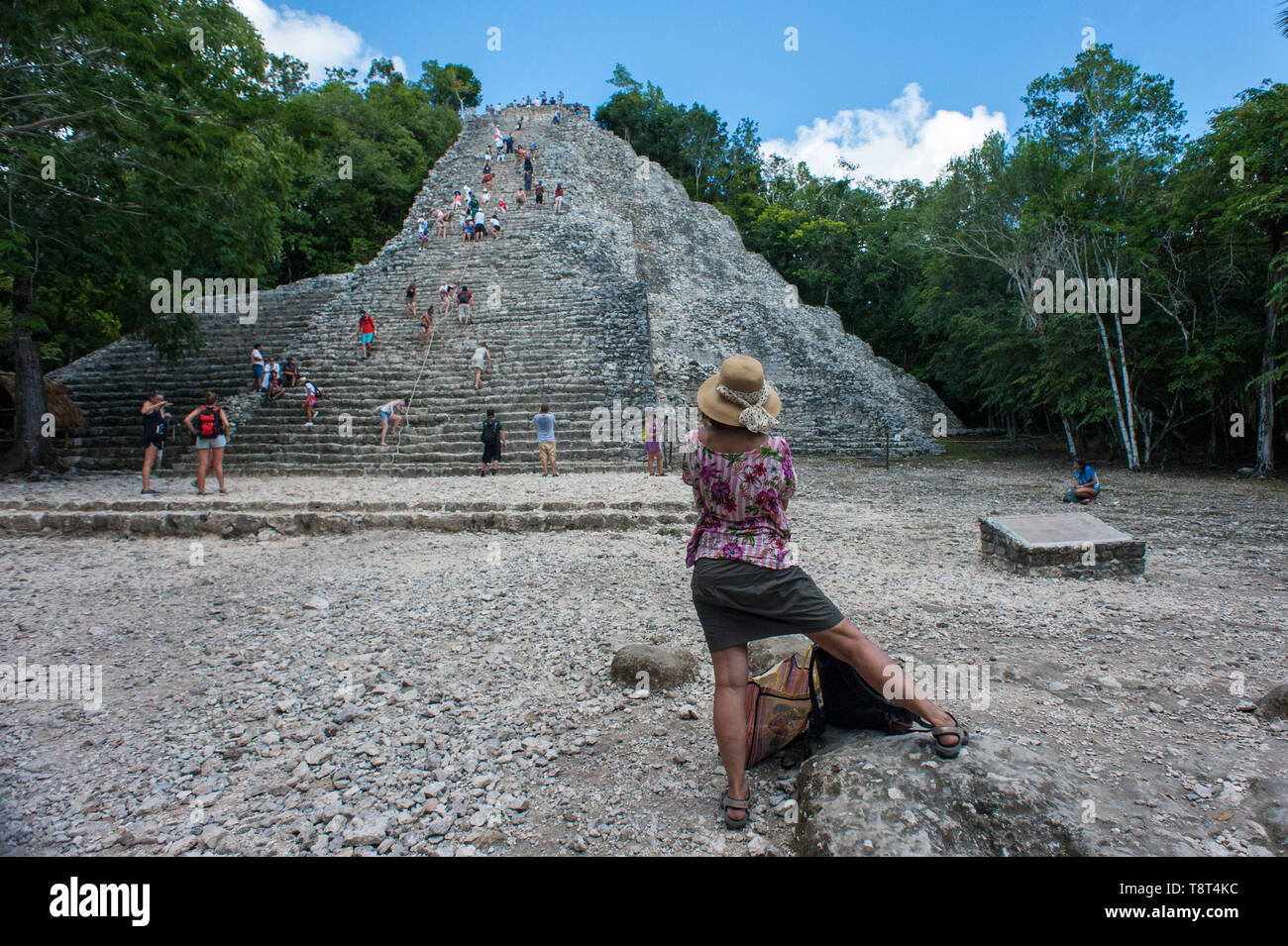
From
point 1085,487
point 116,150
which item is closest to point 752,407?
point 1085,487

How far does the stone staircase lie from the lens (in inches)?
468

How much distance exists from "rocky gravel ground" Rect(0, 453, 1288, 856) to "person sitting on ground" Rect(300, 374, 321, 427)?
533 centimetres

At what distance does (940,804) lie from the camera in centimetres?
203

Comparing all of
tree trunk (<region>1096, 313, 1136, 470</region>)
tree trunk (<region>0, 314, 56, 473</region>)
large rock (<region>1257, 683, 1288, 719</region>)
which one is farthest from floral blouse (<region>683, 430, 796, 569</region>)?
tree trunk (<region>1096, 313, 1136, 470</region>)

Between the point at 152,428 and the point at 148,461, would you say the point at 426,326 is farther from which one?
the point at 148,461

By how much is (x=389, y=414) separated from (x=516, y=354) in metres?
3.35

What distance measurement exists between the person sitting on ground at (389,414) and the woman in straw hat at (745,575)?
410 inches

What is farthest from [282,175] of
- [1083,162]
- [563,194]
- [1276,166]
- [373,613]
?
[1083,162]

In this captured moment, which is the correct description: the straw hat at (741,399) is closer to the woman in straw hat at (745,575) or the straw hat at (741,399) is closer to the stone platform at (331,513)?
the woman in straw hat at (745,575)

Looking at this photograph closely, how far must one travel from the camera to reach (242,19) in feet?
34.7

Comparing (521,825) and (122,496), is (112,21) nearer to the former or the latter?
(122,496)

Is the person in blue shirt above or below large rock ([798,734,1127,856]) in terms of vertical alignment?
above

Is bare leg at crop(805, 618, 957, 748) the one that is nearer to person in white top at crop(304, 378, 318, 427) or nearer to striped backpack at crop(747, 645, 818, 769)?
striped backpack at crop(747, 645, 818, 769)

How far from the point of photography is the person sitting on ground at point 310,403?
12203mm
